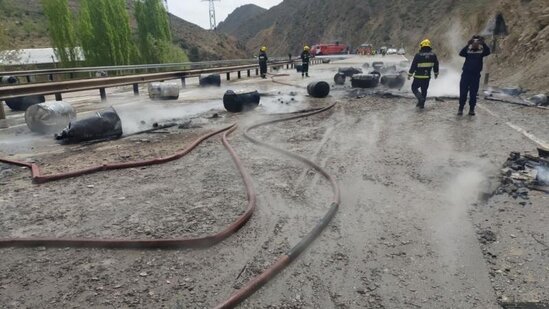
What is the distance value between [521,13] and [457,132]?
17.3 meters

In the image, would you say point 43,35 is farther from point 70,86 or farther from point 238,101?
point 238,101

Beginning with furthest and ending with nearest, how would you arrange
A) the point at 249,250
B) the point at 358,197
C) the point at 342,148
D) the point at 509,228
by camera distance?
1. the point at 342,148
2. the point at 358,197
3. the point at 509,228
4. the point at 249,250

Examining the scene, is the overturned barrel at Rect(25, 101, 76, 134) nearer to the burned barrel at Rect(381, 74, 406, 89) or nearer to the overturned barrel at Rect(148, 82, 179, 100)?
the overturned barrel at Rect(148, 82, 179, 100)

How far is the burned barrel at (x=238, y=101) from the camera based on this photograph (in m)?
9.94

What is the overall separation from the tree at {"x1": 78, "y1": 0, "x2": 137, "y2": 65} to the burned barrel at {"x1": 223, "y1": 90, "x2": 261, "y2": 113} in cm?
2358

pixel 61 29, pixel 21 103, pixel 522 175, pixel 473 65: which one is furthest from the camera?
pixel 61 29

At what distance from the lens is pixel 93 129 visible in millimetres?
6953

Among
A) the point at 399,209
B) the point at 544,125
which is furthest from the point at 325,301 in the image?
the point at 544,125

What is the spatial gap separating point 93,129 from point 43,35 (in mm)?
61411

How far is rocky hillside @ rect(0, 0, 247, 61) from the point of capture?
177ft

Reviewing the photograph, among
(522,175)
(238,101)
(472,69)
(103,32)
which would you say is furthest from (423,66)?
(103,32)

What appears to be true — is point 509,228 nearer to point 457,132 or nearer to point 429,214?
point 429,214

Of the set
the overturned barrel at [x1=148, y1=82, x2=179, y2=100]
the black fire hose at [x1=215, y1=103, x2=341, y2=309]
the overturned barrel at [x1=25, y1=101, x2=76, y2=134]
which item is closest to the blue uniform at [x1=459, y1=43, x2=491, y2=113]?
the black fire hose at [x1=215, y1=103, x2=341, y2=309]

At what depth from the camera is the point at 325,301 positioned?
8.39ft
